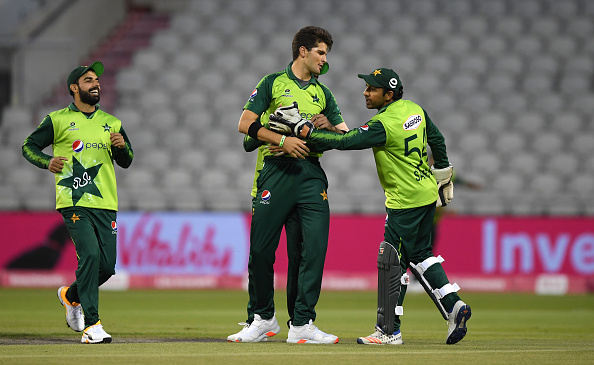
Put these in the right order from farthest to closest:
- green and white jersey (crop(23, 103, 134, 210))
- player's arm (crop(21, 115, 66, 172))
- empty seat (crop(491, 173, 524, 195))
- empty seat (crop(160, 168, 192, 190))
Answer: empty seat (crop(160, 168, 192, 190)) → empty seat (crop(491, 173, 524, 195)) → player's arm (crop(21, 115, 66, 172)) → green and white jersey (crop(23, 103, 134, 210))

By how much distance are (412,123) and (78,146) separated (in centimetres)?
261

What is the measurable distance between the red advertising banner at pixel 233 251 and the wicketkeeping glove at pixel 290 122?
8.10 meters

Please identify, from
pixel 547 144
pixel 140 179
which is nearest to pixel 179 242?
pixel 140 179

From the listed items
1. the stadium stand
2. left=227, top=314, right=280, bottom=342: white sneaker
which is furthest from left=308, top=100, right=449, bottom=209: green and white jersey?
the stadium stand

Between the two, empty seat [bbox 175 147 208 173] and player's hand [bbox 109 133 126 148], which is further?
empty seat [bbox 175 147 208 173]

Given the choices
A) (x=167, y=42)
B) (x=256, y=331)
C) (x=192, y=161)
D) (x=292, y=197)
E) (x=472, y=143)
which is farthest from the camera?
(x=167, y=42)

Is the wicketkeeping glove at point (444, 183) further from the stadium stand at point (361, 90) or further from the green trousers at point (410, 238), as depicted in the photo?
the stadium stand at point (361, 90)

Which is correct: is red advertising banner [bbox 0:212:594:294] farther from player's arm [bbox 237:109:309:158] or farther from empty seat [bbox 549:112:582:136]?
player's arm [bbox 237:109:309:158]

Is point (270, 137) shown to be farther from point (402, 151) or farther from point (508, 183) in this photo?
point (508, 183)

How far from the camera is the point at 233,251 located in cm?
1462

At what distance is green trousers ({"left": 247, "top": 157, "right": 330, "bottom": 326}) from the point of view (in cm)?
663

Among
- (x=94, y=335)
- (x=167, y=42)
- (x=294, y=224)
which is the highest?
(x=167, y=42)

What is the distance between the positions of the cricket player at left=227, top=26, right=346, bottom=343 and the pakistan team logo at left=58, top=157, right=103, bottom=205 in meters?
1.26

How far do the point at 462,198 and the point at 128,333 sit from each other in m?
8.70
